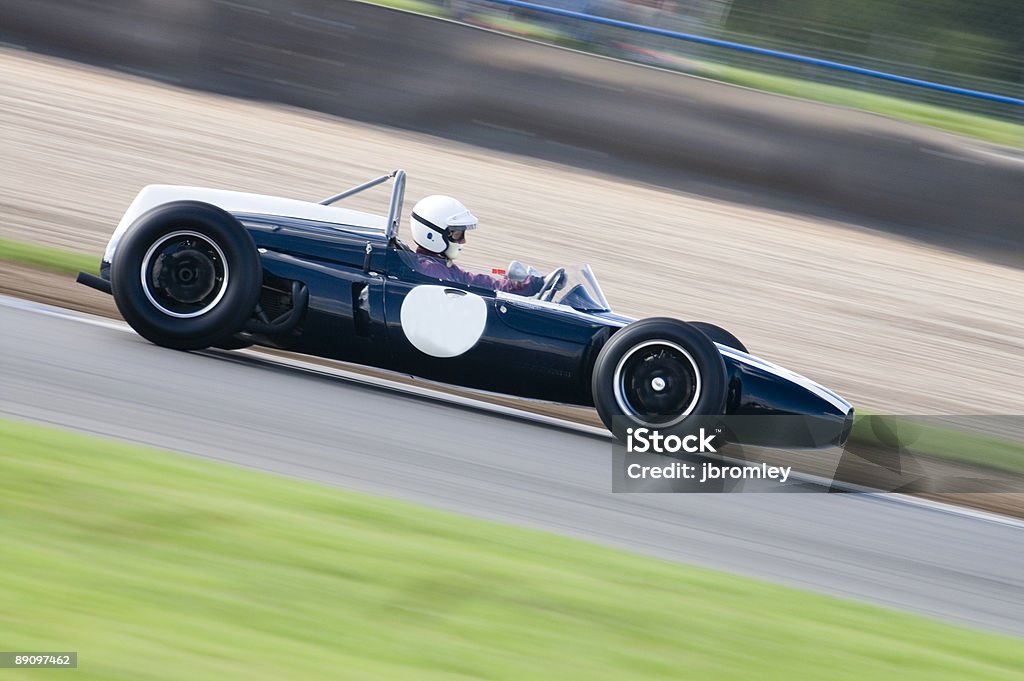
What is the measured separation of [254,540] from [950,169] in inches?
548

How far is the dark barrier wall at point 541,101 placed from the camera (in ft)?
52.9

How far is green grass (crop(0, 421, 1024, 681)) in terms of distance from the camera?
3371 millimetres

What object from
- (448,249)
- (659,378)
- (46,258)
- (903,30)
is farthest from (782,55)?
(659,378)

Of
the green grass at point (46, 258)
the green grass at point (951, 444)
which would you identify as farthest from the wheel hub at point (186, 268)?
the green grass at point (951, 444)

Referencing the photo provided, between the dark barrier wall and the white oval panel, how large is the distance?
33.3 ft

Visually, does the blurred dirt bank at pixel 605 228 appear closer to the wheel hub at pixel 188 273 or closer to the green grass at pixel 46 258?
the green grass at pixel 46 258

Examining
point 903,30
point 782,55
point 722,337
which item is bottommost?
point 722,337

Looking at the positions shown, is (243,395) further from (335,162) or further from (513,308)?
(335,162)

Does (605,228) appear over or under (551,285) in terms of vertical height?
over

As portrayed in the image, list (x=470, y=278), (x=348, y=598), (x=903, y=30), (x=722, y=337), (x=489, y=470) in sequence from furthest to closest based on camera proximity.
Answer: (x=903, y=30) → (x=722, y=337) → (x=470, y=278) → (x=489, y=470) → (x=348, y=598)

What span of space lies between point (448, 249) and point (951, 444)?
346 cm

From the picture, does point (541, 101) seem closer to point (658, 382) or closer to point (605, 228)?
point (605, 228)

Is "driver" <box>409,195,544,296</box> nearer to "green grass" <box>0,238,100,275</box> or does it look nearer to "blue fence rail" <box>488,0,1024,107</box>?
"green grass" <box>0,238,100,275</box>

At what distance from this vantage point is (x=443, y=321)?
6258mm
